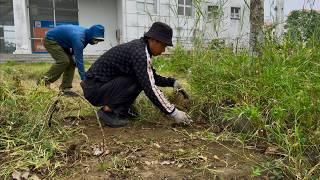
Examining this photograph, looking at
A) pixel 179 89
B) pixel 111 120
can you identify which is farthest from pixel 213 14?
pixel 111 120

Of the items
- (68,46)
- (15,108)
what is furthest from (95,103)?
(68,46)

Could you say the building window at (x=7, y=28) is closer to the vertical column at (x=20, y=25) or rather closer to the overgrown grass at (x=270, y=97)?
the vertical column at (x=20, y=25)

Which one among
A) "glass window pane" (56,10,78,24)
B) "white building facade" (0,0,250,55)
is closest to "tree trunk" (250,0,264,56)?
"white building facade" (0,0,250,55)

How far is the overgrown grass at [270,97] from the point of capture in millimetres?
2111

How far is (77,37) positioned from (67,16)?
9.29m

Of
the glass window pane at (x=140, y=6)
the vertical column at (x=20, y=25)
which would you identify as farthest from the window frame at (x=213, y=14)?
the glass window pane at (x=140, y=6)

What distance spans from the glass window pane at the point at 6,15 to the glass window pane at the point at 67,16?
1.56m

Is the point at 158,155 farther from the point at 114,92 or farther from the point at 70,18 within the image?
the point at 70,18

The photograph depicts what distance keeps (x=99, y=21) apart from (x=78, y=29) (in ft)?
31.6

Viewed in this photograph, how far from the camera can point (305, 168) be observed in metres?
1.96

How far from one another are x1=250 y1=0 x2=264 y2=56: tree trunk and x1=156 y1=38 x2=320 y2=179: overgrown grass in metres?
0.10

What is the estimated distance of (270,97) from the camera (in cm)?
265

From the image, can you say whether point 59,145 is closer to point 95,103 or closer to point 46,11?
point 95,103

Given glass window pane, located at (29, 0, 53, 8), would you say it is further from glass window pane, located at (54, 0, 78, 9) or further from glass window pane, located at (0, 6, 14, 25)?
glass window pane, located at (0, 6, 14, 25)
